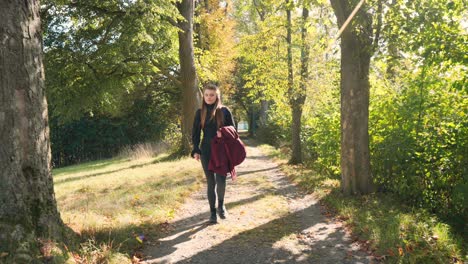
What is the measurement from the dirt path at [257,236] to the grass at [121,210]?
286 mm

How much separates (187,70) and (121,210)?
9.69 metres

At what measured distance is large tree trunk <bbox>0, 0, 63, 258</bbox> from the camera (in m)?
3.23

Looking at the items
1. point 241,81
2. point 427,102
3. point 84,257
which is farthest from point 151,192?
point 241,81

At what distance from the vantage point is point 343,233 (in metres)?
5.05

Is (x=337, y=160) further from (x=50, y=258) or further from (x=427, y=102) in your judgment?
(x=50, y=258)

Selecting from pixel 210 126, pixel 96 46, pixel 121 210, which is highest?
pixel 96 46

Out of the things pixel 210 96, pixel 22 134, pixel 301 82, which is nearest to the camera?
pixel 22 134

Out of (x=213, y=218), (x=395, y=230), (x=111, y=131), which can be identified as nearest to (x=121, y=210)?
(x=213, y=218)

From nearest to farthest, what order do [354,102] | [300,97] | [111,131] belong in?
1. [354,102]
2. [300,97]
3. [111,131]

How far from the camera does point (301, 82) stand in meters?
12.7

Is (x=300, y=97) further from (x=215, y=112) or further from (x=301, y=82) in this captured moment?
(x=215, y=112)

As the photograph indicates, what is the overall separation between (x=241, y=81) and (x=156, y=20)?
25.2 metres

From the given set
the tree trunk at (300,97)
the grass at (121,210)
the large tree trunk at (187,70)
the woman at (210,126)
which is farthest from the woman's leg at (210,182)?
the large tree trunk at (187,70)

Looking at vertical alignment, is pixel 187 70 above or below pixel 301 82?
above
